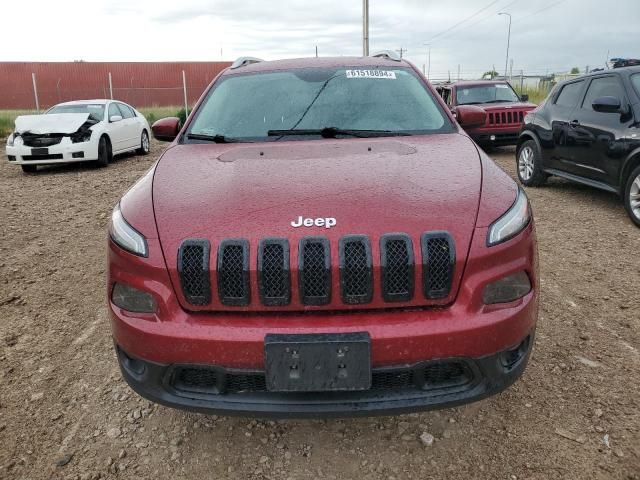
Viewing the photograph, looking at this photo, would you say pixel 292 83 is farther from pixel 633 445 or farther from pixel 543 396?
pixel 633 445

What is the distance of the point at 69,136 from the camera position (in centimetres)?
1087

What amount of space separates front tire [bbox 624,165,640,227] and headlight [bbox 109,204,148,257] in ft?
17.5

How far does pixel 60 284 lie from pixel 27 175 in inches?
283

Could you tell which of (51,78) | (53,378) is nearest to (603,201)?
(53,378)

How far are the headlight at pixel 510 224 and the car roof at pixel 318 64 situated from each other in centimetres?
180

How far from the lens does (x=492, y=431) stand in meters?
2.58

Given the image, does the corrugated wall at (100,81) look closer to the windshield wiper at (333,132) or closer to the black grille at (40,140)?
the black grille at (40,140)

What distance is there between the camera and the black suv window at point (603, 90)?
6.35m

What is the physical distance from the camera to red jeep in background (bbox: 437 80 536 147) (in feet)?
37.0

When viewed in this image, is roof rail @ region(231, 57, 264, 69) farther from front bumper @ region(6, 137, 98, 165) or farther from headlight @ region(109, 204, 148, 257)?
front bumper @ region(6, 137, 98, 165)

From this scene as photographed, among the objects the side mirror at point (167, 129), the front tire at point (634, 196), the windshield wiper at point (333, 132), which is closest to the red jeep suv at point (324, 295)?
the windshield wiper at point (333, 132)

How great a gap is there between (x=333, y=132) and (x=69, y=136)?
922 cm

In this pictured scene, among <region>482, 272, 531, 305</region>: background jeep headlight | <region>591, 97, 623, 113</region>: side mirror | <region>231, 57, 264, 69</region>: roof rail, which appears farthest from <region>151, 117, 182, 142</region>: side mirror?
<region>591, 97, 623, 113</region>: side mirror

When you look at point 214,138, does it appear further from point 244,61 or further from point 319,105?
point 244,61
